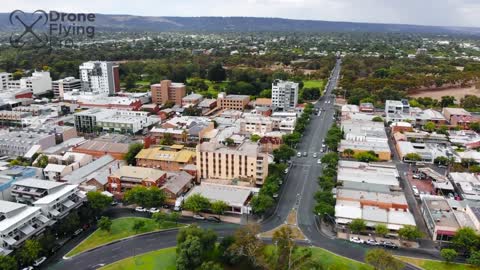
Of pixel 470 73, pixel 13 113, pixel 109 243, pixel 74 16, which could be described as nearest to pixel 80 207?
pixel 109 243

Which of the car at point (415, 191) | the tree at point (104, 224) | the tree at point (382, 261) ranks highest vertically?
the tree at point (382, 261)

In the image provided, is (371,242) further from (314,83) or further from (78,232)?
(314,83)

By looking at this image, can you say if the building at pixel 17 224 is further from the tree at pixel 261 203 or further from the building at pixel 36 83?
the building at pixel 36 83

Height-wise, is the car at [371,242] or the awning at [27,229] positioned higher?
the awning at [27,229]

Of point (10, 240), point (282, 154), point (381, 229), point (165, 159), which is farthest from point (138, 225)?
point (282, 154)

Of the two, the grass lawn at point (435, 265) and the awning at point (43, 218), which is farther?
the awning at point (43, 218)

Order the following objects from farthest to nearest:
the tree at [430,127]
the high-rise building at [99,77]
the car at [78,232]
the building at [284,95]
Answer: the high-rise building at [99,77] < the building at [284,95] < the tree at [430,127] < the car at [78,232]

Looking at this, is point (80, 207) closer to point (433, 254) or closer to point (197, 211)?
point (197, 211)

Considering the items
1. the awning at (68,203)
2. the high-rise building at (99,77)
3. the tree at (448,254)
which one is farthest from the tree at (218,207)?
the high-rise building at (99,77)
